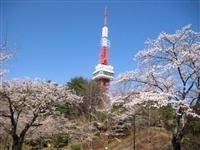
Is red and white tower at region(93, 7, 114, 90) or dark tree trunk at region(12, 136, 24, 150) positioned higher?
red and white tower at region(93, 7, 114, 90)

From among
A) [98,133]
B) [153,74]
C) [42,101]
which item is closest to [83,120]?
[98,133]

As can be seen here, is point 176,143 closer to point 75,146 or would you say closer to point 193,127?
point 193,127

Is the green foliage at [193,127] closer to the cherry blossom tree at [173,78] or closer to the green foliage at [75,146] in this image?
the cherry blossom tree at [173,78]

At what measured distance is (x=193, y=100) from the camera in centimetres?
1451

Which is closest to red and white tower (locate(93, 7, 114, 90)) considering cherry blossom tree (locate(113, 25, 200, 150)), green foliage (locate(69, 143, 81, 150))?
green foliage (locate(69, 143, 81, 150))

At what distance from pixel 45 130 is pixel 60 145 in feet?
22.8

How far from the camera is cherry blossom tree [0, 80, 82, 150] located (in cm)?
1747

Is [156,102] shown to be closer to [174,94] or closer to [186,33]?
[174,94]

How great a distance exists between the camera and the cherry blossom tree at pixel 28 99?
1747 centimetres

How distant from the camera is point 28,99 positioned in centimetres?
1783

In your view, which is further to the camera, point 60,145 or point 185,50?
point 60,145

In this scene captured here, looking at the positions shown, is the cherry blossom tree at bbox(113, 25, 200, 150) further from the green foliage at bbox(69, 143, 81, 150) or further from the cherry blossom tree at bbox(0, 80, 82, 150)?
the green foliage at bbox(69, 143, 81, 150)

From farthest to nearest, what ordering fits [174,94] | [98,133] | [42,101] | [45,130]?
[98,133] → [45,130] → [42,101] → [174,94]

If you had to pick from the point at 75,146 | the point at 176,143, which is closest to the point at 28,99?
the point at 176,143
